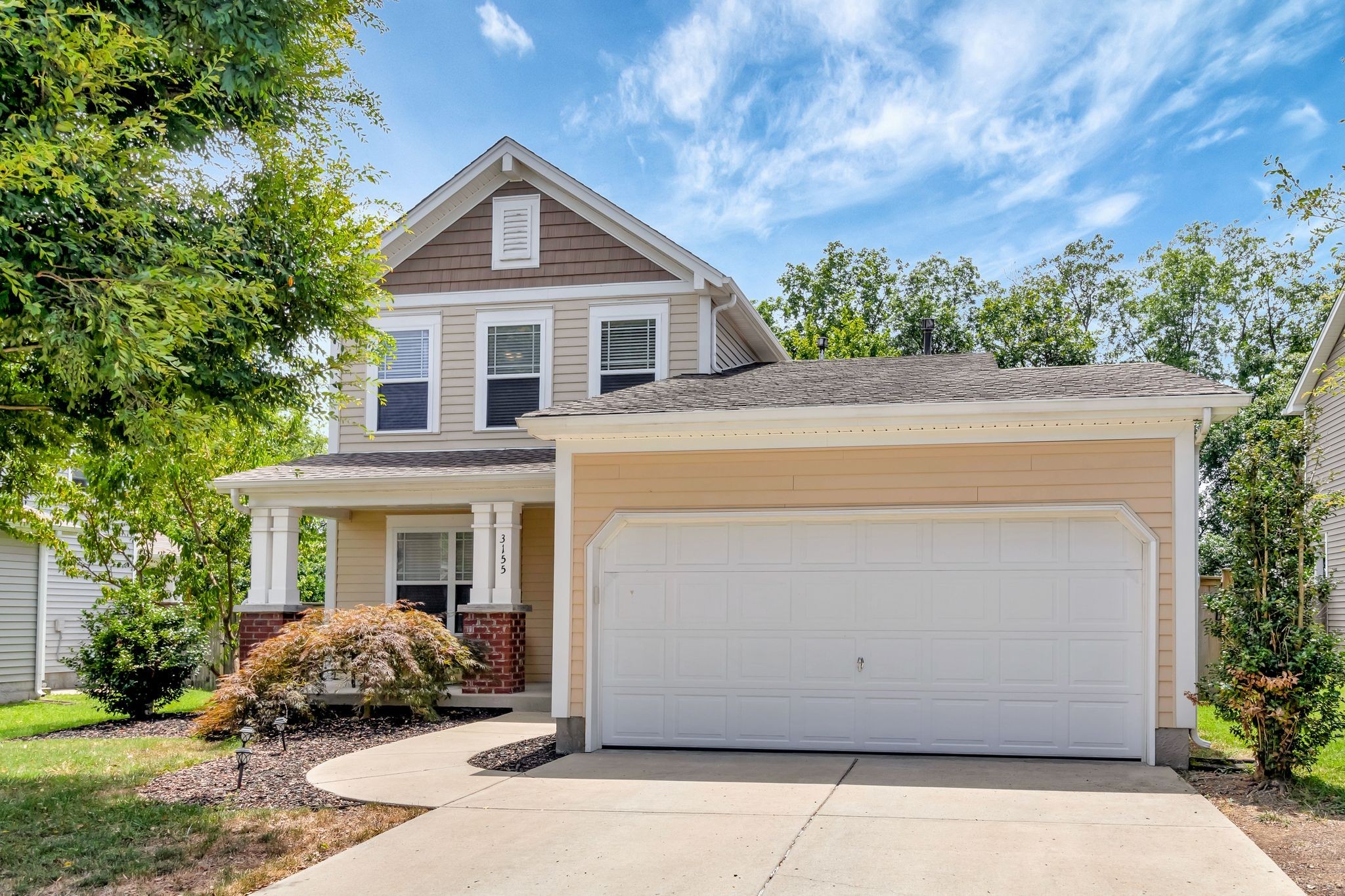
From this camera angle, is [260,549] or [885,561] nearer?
[885,561]

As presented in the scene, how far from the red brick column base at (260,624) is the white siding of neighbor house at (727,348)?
6.50 metres

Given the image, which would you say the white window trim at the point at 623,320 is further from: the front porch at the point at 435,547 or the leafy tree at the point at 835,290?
the leafy tree at the point at 835,290

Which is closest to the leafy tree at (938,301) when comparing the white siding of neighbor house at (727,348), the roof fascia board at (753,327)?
the roof fascia board at (753,327)

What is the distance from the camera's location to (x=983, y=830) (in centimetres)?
699

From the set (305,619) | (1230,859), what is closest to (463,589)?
(305,619)

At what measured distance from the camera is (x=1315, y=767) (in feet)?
30.6

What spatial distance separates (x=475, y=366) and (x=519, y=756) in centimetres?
684

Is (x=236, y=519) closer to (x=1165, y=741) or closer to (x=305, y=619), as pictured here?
(x=305, y=619)

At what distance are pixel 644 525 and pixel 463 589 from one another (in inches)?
230

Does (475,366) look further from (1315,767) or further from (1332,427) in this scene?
(1332,427)

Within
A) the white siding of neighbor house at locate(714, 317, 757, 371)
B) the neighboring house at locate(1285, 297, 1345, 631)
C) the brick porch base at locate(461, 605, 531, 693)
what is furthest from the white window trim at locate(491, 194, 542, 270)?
the neighboring house at locate(1285, 297, 1345, 631)

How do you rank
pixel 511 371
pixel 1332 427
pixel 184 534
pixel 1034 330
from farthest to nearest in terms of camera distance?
pixel 1034 330, pixel 1332 427, pixel 184 534, pixel 511 371

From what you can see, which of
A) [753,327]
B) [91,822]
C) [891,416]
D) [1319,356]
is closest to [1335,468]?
[1319,356]

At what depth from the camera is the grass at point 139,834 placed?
6.35 m
